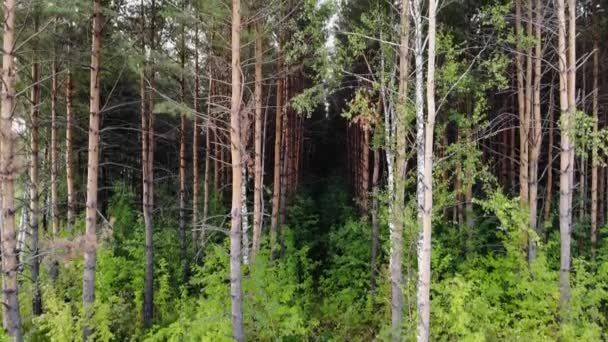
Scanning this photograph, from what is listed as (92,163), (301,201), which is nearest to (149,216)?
(92,163)

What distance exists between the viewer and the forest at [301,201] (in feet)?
19.7

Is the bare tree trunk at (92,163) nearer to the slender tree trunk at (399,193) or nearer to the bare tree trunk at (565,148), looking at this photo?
the slender tree trunk at (399,193)

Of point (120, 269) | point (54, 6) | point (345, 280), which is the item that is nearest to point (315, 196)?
point (345, 280)

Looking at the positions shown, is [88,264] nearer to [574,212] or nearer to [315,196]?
[315,196]

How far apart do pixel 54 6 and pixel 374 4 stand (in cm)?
595

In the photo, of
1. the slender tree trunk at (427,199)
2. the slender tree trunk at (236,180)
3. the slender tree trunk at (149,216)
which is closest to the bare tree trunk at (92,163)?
the slender tree trunk at (149,216)

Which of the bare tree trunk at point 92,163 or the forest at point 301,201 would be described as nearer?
the forest at point 301,201

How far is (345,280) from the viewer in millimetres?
10500

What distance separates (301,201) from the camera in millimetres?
13281

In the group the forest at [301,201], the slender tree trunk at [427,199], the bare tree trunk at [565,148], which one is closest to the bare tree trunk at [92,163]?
the forest at [301,201]

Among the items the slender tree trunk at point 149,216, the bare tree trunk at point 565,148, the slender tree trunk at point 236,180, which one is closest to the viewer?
the slender tree trunk at point 236,180

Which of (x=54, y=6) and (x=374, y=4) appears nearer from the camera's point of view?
(x=54, y=6)

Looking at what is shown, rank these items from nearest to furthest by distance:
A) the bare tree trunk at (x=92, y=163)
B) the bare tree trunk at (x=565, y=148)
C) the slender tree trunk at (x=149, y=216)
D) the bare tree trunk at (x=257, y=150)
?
1. the bare tree trunk at (x=565, y=148)
2. the bare tree trunk at (x=92, y=163)
3. the bare tree trunk at (x=257, y=150)
4. the slender tree trunk at (x=149, y=216)

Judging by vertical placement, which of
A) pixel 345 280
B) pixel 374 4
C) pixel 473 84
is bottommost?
pixel 345 280
